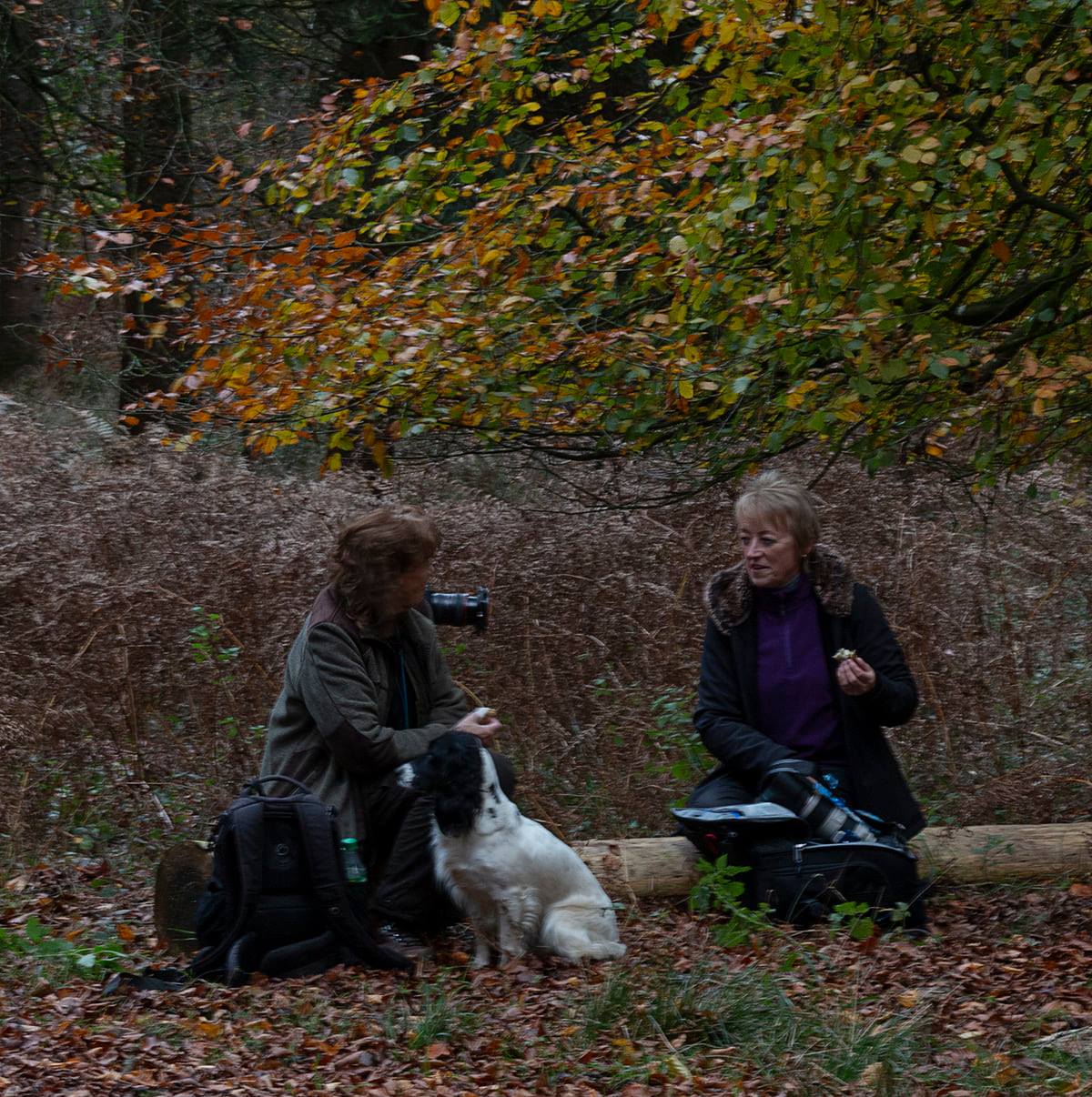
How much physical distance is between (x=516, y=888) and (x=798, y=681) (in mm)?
1472

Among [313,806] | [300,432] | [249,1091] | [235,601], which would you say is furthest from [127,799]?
[249,1091]

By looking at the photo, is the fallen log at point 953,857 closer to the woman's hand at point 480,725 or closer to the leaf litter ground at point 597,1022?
the leaf litter ground at point 597,1022

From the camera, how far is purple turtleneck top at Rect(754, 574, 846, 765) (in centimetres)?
561

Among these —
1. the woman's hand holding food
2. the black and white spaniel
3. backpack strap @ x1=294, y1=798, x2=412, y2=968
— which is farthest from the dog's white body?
the woman's hand holding food

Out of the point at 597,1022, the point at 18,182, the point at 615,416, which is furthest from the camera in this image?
the point at 18,182

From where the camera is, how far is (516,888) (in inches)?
195

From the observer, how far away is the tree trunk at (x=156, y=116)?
11758 millimetres

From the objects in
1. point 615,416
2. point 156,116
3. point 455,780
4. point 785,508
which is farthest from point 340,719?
point 156,116

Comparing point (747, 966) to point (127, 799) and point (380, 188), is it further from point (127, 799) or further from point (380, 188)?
point (380, 188)

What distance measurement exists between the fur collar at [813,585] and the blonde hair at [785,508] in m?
0.09

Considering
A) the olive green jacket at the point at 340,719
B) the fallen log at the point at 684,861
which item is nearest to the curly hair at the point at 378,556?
the olive green jacket at the point at 340,719

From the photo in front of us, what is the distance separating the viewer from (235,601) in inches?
289

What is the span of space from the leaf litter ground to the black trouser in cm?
21

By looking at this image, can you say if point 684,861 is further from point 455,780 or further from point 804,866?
point 455,780
